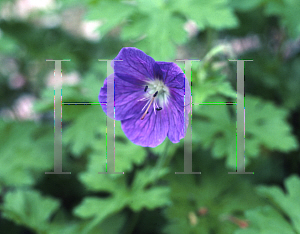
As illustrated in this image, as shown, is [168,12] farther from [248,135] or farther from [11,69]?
[11,69]

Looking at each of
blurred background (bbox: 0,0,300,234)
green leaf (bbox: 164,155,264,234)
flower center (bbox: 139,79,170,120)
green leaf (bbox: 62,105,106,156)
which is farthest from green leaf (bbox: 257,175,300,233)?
green leaf (bbox: 62,105,106,156)

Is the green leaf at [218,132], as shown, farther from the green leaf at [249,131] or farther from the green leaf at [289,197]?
the green leaf at [289,197]

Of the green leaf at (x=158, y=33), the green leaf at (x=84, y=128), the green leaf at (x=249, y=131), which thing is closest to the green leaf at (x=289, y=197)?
the green leaf at (x=249, y=131)

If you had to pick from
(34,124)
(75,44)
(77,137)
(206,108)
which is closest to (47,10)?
(75,44)

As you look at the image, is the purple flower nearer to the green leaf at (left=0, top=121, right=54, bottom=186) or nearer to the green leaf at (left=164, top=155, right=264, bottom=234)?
the green leaf at (left=164, top=155, right=264, bottom=234)

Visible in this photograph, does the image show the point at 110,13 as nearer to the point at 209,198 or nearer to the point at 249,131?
the point at 249,131

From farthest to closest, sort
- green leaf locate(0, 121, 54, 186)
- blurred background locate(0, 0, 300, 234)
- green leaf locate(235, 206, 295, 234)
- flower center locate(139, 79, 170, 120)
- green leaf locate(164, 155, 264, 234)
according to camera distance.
A: green leaf locate(0, 121, 54, 186)
green leaf locate(164, 155, 264, 234)
blurred background locate(0, 0, 300, 234)
green leaf locate(235, 206, 295, 234)
flower center locate(139, 79, 170, 120)
